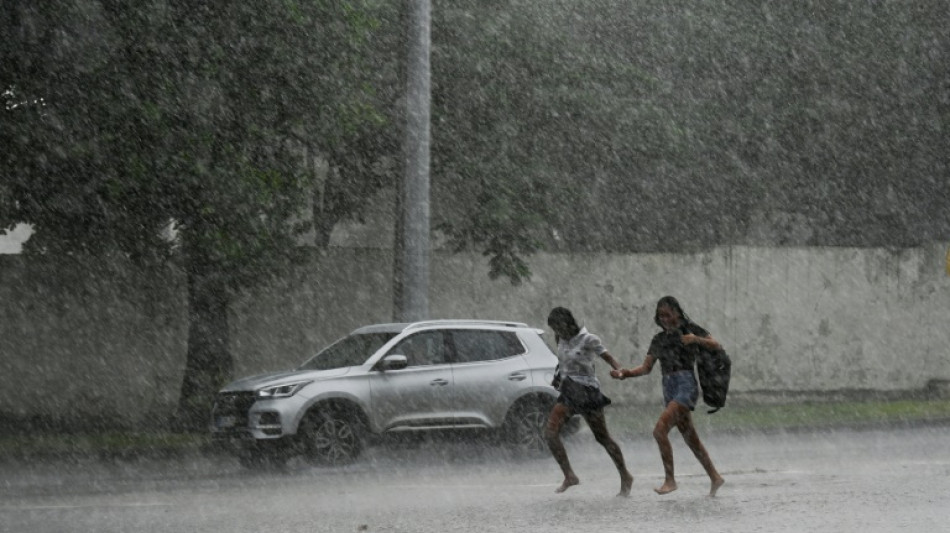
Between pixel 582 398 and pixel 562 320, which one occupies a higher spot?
pixel 562 320

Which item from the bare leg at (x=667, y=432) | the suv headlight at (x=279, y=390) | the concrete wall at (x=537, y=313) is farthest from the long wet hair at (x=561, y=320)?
the concrete wall at (x=537, y=313)

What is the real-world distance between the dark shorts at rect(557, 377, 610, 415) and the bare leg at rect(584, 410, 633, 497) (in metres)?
0.08

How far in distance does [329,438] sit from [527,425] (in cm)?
257

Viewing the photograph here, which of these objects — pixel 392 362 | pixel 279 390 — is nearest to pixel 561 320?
pixel 392 362

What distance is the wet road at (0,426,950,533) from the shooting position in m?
11.8

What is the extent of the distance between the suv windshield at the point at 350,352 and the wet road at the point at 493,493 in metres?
1.15

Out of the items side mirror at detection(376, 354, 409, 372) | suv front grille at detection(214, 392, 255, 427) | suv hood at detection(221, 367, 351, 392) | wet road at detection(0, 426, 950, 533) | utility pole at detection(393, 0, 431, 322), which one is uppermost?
utility pole at detection(393, 0, 431, 322)

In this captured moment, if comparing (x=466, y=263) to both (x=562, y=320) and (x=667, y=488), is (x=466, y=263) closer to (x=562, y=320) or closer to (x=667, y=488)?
(x=562, y=320)

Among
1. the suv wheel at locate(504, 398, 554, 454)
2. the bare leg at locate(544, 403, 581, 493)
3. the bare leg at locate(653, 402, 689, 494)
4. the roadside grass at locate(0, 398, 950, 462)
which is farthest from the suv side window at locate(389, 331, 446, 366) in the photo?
the bare leg at locate(653, 402, 689, 494)

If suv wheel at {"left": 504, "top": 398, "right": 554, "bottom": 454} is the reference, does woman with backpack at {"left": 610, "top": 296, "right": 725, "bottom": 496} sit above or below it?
above

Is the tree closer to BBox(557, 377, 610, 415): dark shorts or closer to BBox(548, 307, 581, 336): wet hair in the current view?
BBox(548, 307, 581, 336): wet hair

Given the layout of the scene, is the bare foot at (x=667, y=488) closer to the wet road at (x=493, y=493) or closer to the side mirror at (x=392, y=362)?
the wet road at (x=493, y=493)

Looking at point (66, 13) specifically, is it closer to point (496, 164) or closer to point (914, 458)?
point (496, 164)

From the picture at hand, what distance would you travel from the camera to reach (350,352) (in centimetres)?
1836
